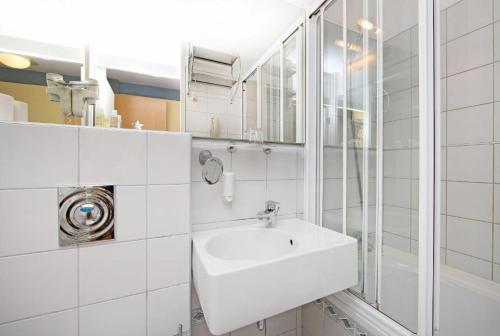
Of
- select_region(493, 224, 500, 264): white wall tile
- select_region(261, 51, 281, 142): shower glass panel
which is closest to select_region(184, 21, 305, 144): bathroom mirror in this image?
select_region(261, 51, 281, 142): shower glass panel

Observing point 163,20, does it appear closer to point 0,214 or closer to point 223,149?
point 223,149

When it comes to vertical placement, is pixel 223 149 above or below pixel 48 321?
above

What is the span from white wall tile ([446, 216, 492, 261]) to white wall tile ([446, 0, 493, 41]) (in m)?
1.12

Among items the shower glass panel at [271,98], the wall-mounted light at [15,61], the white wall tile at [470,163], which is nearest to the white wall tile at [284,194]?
the shower glass panel at [271,98]

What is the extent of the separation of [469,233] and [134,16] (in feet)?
7.24

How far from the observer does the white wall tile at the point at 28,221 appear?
0.61 metres

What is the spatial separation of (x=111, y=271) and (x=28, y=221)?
0.30 m

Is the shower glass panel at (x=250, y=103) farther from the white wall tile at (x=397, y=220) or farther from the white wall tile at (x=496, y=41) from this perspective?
the white wall tile at (x=496, y=41)

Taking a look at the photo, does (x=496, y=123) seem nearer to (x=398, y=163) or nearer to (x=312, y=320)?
(x=398, y=163)

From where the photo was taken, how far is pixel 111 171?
2.38ft

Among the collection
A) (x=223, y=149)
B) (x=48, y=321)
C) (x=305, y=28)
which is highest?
(x=305, y=28)

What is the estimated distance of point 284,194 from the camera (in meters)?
1.22

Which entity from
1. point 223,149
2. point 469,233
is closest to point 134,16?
point 223,149

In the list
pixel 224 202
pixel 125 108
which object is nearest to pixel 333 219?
pixel 224 202
